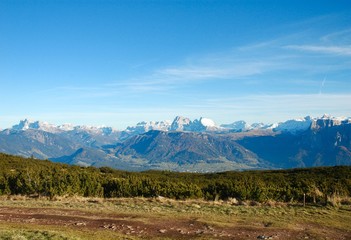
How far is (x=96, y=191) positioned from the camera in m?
52.1

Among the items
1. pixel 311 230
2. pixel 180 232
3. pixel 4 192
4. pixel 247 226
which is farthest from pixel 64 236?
pixel 4 192

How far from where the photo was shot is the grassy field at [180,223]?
21408 mm

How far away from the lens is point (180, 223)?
2506cm

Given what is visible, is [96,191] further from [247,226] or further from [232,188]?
[247,226]

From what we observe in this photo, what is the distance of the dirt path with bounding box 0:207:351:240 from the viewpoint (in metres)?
21.7

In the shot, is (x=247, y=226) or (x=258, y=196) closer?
(x=247, y=226)

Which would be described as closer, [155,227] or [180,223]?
[155,227]

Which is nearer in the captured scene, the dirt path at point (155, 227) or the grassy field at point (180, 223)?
the grassy field at point (180, 223)

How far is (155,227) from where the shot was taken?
77.8 feet

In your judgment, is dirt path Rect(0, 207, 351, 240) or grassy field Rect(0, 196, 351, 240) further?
dirt path Rect(0, 207, 351, 240)

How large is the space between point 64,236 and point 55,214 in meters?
9.52

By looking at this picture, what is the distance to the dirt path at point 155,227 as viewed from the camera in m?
21.7

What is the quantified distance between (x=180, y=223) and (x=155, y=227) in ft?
7.29

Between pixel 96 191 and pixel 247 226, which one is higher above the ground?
pixel 247 226
